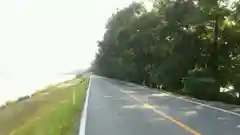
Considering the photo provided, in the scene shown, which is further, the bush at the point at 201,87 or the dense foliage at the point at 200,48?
the dense foliage at the point at 200,48

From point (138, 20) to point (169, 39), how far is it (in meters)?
17.6

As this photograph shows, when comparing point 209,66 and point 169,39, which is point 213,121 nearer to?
point 209,66

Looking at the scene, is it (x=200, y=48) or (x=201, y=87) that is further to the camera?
(x=200, y=48)

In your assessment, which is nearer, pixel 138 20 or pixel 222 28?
pixel 222 28

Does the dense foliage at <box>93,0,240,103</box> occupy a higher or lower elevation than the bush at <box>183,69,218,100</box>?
higher

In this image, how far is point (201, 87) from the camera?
1575 inches

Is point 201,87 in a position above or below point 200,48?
below

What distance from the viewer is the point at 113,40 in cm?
10538

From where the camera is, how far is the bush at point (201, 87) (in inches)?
1576

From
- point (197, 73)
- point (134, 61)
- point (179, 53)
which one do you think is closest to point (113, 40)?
point (134, 61)

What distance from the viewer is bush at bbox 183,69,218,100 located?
40031mm

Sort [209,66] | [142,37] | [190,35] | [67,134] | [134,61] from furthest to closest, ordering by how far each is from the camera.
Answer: [134,61]
[142,37]
[190,35]
[209,66]
[67,134]

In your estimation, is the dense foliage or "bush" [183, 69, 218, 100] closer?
"bush" [183, 69, 218, 100]

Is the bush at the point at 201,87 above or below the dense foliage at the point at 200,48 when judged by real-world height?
below
